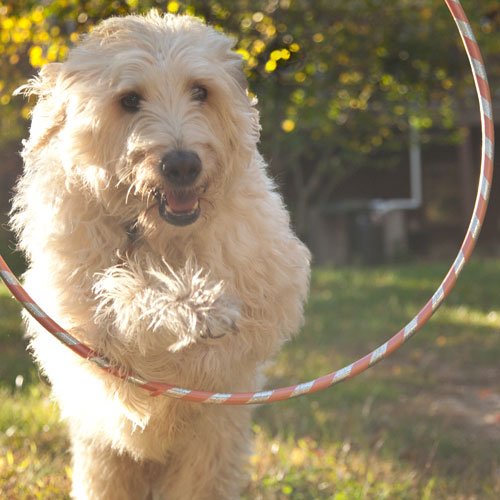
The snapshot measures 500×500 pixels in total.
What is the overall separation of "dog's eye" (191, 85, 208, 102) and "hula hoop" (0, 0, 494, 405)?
3.35 ft

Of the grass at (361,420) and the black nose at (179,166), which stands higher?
the black nose at (179,166)

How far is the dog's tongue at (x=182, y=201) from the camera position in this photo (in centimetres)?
301

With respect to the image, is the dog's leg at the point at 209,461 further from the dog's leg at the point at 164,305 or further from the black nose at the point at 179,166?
the black nose at the point at 179,166

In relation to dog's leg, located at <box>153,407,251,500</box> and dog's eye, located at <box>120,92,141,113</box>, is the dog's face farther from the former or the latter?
dog's leg, located at <box>153,407,251,500</box>

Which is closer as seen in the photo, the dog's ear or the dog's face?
the dog's face

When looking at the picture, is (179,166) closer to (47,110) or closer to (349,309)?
(47,110)

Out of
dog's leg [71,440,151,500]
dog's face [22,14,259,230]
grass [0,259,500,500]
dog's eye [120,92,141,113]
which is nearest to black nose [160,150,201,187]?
dog's face [22,14,259,230]

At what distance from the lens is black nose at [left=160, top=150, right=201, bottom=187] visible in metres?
2.90

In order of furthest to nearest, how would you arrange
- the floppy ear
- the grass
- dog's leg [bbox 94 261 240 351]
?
the grass → the floppy ear → dog's leg [bbox 94 261 240 351]

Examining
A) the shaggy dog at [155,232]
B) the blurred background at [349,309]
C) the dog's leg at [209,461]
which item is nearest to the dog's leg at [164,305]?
the shaggy dog at [155,232]

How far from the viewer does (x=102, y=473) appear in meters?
3.62

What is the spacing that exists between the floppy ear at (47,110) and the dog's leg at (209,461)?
142 centimetres

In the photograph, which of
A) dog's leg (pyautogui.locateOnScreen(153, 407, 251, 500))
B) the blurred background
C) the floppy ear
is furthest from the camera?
the blurred background

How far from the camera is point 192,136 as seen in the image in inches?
117
